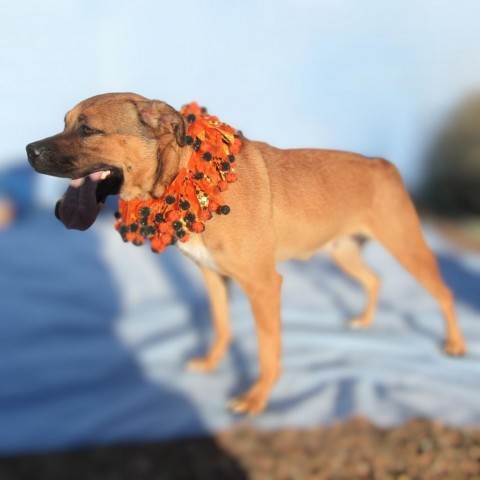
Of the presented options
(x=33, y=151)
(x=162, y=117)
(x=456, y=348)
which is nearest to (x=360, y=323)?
(x=456, y=348)

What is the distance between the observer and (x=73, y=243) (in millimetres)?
7043

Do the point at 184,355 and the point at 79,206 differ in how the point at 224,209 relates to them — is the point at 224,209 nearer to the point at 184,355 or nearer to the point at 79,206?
the point at 79,206

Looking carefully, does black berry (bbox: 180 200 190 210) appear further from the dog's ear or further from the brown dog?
the dog's ear

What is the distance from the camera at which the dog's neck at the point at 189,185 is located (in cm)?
290

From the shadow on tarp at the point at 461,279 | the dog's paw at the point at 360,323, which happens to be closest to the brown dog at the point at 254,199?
the dog's paw at the point at 360,323

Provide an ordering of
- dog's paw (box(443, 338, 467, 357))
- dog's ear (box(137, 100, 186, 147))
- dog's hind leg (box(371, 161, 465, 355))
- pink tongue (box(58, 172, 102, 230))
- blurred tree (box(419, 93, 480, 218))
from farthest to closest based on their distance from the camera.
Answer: blurred tree (box(419, 93, 480, 218)) → dog's paw (box(443, 338, 467, 357)) → dog's hind leg (box(371, 161, 465, 355)) → dog's ear (box(137, 100, 186, 147)) → pink tongue (box(58, 172, 102, 230))

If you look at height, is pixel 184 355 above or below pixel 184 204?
below

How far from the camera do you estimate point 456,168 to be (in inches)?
323

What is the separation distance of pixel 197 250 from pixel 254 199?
1.33 feet

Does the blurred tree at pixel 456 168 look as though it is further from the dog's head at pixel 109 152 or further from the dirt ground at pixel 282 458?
the dog's head at pixel 109 152

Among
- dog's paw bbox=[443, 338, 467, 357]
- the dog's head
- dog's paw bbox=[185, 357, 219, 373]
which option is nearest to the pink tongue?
the dog's head

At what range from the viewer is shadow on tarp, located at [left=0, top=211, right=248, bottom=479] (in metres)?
3.46

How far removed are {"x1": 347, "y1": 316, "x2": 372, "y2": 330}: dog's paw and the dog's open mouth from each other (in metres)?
2.63

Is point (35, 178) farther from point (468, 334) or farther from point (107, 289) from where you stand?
point (468, 334)
